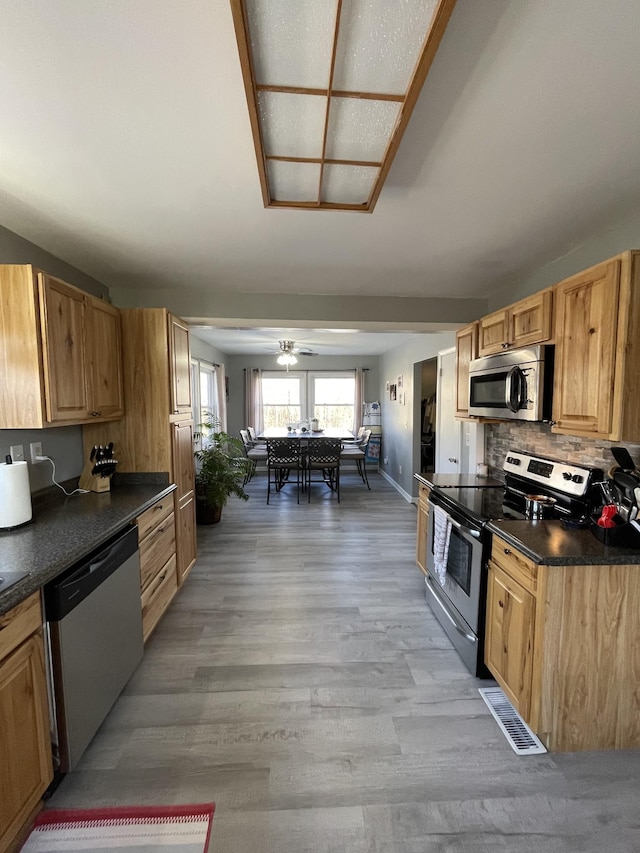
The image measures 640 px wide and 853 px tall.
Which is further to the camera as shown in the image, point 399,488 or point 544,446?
point 399,488

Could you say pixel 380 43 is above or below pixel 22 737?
above

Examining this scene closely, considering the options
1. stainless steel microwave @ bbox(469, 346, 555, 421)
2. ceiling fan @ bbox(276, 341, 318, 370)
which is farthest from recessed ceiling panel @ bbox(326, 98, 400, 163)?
ceiling fan @ bbox(276, 341, 318, 370)

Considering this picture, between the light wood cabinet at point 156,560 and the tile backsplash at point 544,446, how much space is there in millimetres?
2636

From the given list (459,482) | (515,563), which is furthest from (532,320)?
(515,563)

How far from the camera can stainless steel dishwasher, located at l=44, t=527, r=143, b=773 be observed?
1.36 metres

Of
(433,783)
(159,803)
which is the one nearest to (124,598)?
(159,803)

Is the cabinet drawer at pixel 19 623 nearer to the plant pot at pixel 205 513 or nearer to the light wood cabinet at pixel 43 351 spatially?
the light wood cabinet at pixel 43 351

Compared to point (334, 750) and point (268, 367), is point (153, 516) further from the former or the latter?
point (268, 367)

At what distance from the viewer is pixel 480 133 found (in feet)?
4.21

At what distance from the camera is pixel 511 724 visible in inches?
66.2

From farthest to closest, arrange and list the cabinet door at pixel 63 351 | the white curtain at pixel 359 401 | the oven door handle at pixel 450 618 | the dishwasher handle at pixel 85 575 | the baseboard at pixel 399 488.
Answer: the white curtain at pixel 359 401, the baseboard at pixel 399 488, the oven door handle at pixel 450 618, the cabinet door at pixel 63 351, the dishwasher handle at pixel 85 575

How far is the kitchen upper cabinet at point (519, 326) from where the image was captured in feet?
6.62

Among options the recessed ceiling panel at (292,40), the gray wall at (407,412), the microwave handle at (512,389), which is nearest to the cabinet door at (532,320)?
the microwave handle at (512,389)

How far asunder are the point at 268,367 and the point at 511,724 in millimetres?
6763
